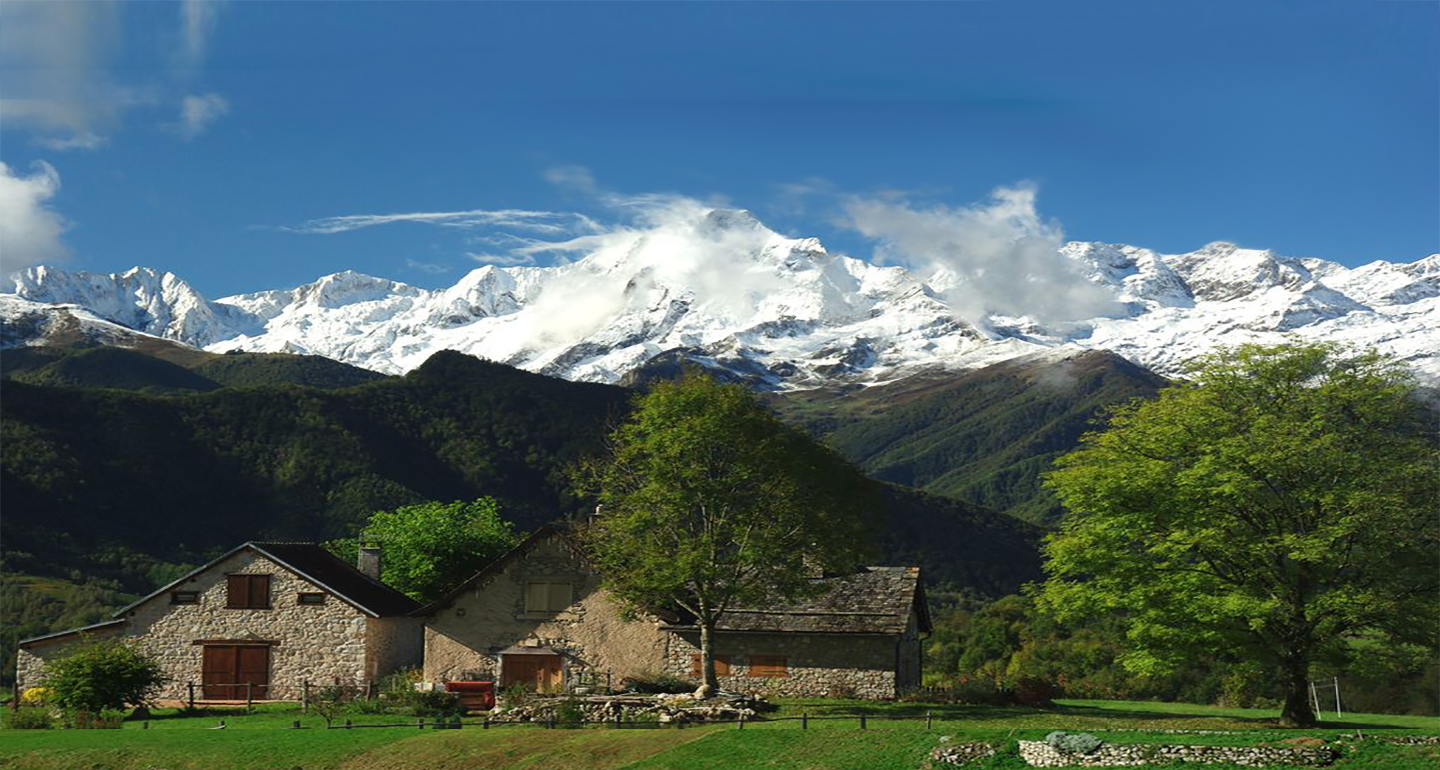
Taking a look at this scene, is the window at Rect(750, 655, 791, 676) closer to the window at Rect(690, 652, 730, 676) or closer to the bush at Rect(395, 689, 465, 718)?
the window at Rect(690, 652, 730, 676)

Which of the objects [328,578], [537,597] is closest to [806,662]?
[537,597]

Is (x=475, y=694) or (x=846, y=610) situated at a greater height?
(x=846, y=610)

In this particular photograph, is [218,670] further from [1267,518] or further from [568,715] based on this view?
[1267,518]

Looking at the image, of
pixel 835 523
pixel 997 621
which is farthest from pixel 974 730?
pixel 997 621

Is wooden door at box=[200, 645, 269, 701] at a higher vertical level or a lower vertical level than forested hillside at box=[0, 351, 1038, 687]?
lower

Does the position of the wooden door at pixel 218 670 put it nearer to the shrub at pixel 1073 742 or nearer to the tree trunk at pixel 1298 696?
the shrub at pixel 1073 742

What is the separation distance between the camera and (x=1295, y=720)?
3834cm

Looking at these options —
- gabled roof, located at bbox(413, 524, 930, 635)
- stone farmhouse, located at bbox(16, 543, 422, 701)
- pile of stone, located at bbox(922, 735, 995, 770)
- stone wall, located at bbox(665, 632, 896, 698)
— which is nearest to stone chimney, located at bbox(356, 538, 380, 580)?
stone farmhouse, located at bbox(16, 543, 422, 701)

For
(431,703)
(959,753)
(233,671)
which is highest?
(233,671)

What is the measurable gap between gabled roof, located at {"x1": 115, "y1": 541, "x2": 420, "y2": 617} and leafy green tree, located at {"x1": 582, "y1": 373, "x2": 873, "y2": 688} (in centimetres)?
1150

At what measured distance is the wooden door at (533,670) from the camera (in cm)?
5197

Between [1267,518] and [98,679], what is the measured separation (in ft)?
120

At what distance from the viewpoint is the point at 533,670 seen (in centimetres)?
5219

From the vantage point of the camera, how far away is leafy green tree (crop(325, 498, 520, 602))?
2598 inches
